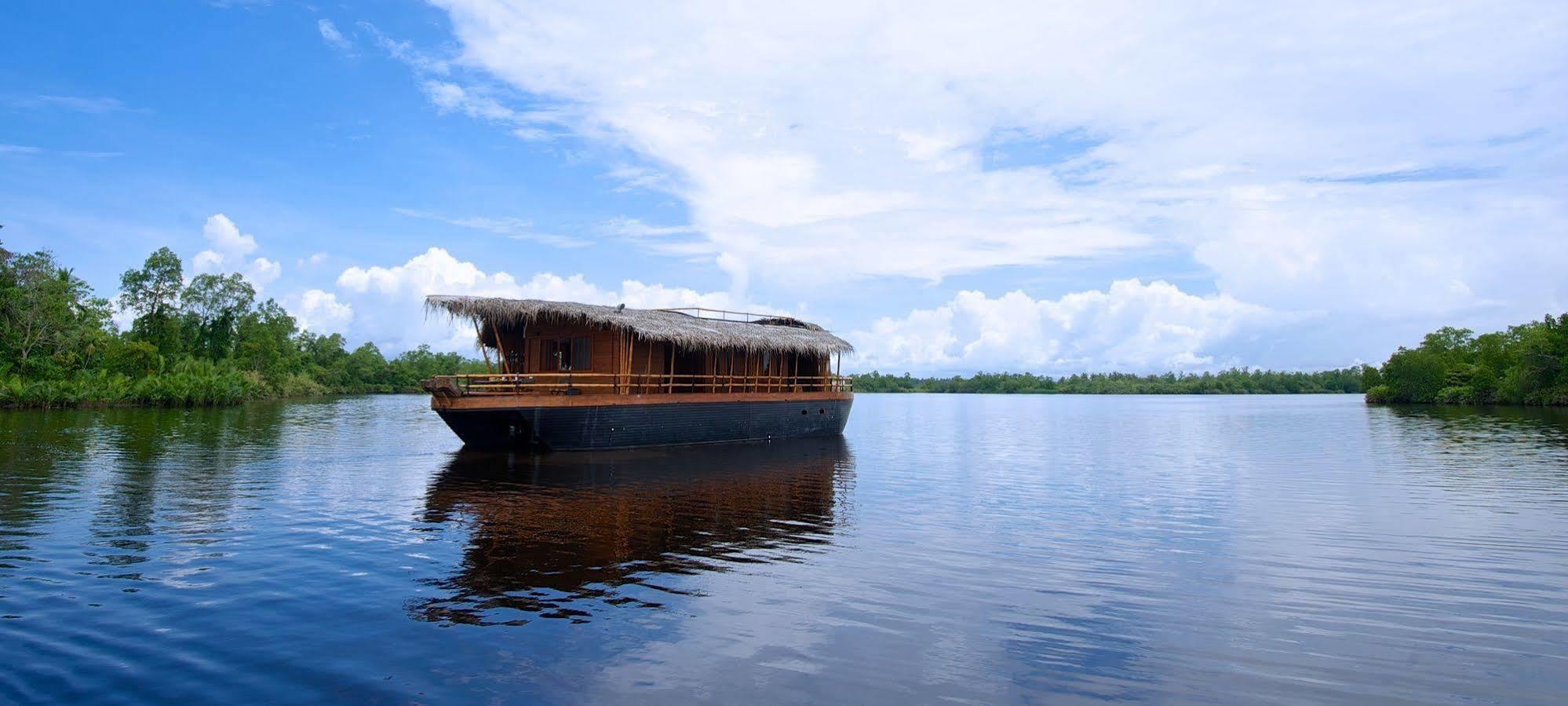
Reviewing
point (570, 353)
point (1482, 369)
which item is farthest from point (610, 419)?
point (1482, 369)

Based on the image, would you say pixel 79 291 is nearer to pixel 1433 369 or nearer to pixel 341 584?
pixel 341 584

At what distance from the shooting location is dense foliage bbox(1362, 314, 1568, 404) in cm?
5425

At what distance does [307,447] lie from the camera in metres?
23.2

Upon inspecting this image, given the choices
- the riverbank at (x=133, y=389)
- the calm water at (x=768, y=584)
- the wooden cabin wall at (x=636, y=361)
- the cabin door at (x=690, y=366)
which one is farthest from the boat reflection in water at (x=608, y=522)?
the riverbank at (x=133, y=389)

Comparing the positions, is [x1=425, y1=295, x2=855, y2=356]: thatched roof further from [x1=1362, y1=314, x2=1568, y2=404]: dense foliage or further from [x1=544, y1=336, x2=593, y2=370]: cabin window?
[x1=1362, y1=314, x2=1568, y2=404]: dense foliage

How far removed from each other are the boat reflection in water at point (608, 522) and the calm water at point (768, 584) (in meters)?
0.07

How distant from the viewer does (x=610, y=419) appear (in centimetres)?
2123

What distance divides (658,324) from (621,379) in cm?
186

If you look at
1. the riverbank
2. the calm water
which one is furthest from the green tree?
the riverbank

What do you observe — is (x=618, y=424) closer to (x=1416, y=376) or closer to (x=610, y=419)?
(x=610, y=419)

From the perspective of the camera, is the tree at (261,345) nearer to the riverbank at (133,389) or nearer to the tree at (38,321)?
the riverbank at (133,389)

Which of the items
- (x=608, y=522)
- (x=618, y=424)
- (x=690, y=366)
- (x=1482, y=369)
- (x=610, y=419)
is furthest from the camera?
(x=1482, y=369)

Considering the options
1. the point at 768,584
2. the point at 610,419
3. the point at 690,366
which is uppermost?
the point at 690,366

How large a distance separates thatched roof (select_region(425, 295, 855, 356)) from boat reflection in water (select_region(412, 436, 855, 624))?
10.8ft
